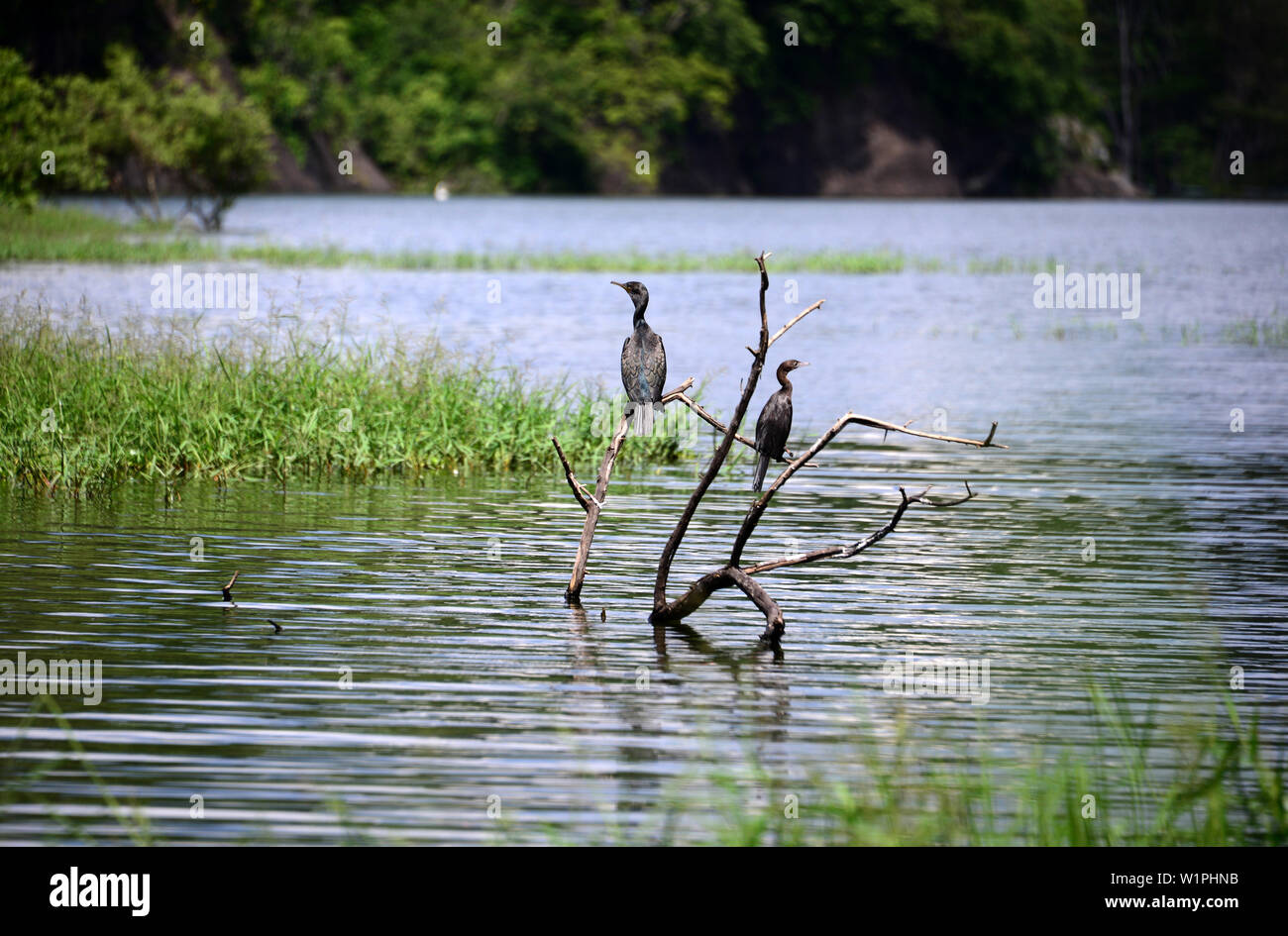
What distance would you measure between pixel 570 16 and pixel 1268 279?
213 ft

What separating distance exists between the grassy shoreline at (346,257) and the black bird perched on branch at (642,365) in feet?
101

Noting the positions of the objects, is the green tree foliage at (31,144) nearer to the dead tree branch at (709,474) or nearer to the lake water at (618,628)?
the lake water at (618,628)

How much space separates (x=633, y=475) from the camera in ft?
59.0

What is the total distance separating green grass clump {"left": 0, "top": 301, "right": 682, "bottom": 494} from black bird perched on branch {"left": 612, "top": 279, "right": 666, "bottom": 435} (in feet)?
21.0

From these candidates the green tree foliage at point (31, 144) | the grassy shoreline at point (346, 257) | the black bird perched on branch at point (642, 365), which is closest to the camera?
the black bird perched on branch at point (642, 365)

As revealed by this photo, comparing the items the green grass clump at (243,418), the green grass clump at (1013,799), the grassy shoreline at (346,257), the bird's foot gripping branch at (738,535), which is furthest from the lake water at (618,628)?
the grassy shoreline at (346,257)

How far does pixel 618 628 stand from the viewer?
36.4 ft

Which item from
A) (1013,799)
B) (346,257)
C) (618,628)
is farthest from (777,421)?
(346,257)

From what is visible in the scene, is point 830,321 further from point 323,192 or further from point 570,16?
point 570,16

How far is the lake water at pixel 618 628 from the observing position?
8.02 meters

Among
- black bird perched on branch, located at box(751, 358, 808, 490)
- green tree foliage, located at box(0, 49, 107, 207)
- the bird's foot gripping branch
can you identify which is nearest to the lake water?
the bird's foot gripping branch

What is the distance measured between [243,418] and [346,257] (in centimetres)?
2967

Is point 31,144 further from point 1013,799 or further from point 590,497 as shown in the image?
point 1013,799
